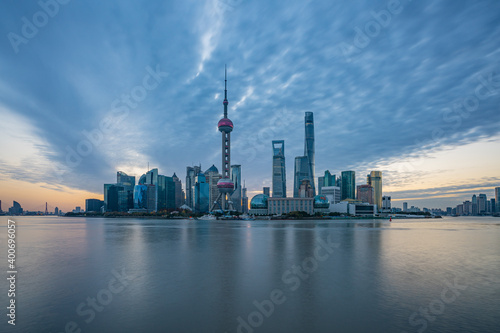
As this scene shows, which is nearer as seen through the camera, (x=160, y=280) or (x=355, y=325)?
(x=355, y=325)

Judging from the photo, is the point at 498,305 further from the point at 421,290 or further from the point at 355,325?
the point at 355,325

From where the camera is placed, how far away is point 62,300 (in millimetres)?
27812

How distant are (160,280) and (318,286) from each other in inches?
805

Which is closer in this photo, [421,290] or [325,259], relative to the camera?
[421,290]

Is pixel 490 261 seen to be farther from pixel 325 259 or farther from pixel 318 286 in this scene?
pixel 318 286

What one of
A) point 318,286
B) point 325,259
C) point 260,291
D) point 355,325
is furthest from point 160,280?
point 325,259

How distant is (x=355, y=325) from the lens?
21844 mm

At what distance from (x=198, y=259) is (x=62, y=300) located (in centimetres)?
2496

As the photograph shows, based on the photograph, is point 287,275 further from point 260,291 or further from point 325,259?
point 325,259

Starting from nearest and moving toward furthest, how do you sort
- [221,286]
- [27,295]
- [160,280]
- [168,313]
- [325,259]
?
[168,313] < [27,295] < [221,286] < [160,280] < [325,259]

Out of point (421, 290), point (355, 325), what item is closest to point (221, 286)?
point (355, 325)

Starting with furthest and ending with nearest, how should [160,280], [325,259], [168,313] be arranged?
[325,259] < [160,280] < [168,313]

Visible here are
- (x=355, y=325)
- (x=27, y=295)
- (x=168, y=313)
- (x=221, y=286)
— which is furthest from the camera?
(x=221, y=286)

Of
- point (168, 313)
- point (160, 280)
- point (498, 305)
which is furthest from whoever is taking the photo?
point (160, 280)
